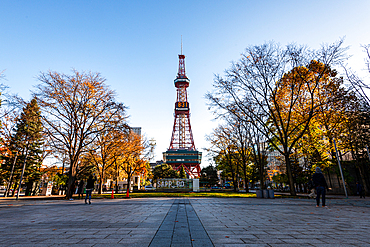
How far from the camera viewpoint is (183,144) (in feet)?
254

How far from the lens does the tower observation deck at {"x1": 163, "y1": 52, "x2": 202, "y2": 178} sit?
7575 cm

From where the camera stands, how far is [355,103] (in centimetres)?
1869

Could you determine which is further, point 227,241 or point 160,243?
point 227,241

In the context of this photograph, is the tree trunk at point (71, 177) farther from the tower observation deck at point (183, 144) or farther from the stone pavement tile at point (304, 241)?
the tower observation deck at point (183, 144)

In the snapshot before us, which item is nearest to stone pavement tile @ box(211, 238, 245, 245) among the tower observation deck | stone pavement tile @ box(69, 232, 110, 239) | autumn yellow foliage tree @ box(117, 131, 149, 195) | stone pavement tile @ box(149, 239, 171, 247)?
stone pavement tile @ box(149, 239, 171, 247)

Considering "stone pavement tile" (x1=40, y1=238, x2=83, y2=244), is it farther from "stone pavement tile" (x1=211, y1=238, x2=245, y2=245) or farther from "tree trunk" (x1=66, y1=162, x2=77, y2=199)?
"tree trunk" (x1=66, y1=162, x2=77, y2=199)

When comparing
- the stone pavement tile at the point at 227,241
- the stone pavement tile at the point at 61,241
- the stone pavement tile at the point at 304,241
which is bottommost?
the stone pavement tile at the point at 304,241

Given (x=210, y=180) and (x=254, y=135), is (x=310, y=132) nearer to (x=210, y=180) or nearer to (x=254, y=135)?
(x=254, y=135)

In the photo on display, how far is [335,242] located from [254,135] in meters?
21.6

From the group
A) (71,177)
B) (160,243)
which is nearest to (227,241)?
(160,243)

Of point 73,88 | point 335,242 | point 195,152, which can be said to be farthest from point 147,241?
point 195,152

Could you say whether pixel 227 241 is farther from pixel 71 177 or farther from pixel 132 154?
pixel 132 154

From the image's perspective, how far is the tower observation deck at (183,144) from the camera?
75750 millimetres

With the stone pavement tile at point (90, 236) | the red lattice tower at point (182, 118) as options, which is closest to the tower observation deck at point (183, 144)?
the red lattice tower at point (182, 118)
